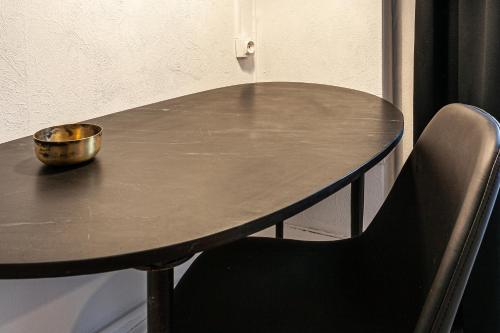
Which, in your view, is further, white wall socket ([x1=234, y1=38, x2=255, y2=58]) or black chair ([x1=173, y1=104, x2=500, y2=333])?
white wall socket ([x1=234, y1=38, x2=255, y2=58])

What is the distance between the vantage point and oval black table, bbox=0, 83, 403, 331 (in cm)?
71

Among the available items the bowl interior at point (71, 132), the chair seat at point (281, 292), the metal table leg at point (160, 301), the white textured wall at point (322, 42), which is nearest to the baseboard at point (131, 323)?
the chair seat at point (281, 292)

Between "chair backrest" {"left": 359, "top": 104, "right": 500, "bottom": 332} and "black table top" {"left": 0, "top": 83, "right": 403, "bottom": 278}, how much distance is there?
0.11m

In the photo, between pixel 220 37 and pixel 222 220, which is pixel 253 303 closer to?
pixel 222 220

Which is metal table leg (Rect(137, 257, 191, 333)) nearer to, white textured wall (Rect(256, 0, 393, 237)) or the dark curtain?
the dark curtain

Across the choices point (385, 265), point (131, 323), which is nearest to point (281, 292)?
point (385, 265)

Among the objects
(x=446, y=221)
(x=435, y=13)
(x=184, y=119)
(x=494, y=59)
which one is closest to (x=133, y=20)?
(x=184, y=119)

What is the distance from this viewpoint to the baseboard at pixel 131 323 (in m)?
1.67

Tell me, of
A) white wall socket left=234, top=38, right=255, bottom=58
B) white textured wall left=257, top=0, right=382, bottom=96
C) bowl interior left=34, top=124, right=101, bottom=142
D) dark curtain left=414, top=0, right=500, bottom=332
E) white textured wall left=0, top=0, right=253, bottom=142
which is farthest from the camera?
white wall socket left=234, top=38, right=255, bottom=58

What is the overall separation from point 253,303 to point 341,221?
1169mm

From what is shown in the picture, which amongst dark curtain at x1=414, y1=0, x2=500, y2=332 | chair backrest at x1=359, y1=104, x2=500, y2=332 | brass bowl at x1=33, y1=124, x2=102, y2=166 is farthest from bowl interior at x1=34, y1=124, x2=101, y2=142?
dark curtain at x1=414, y1=0, x2=500, y2=332

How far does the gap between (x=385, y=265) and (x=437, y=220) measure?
239mm

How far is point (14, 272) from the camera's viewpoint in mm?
656

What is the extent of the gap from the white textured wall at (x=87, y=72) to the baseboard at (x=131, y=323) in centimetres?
2
